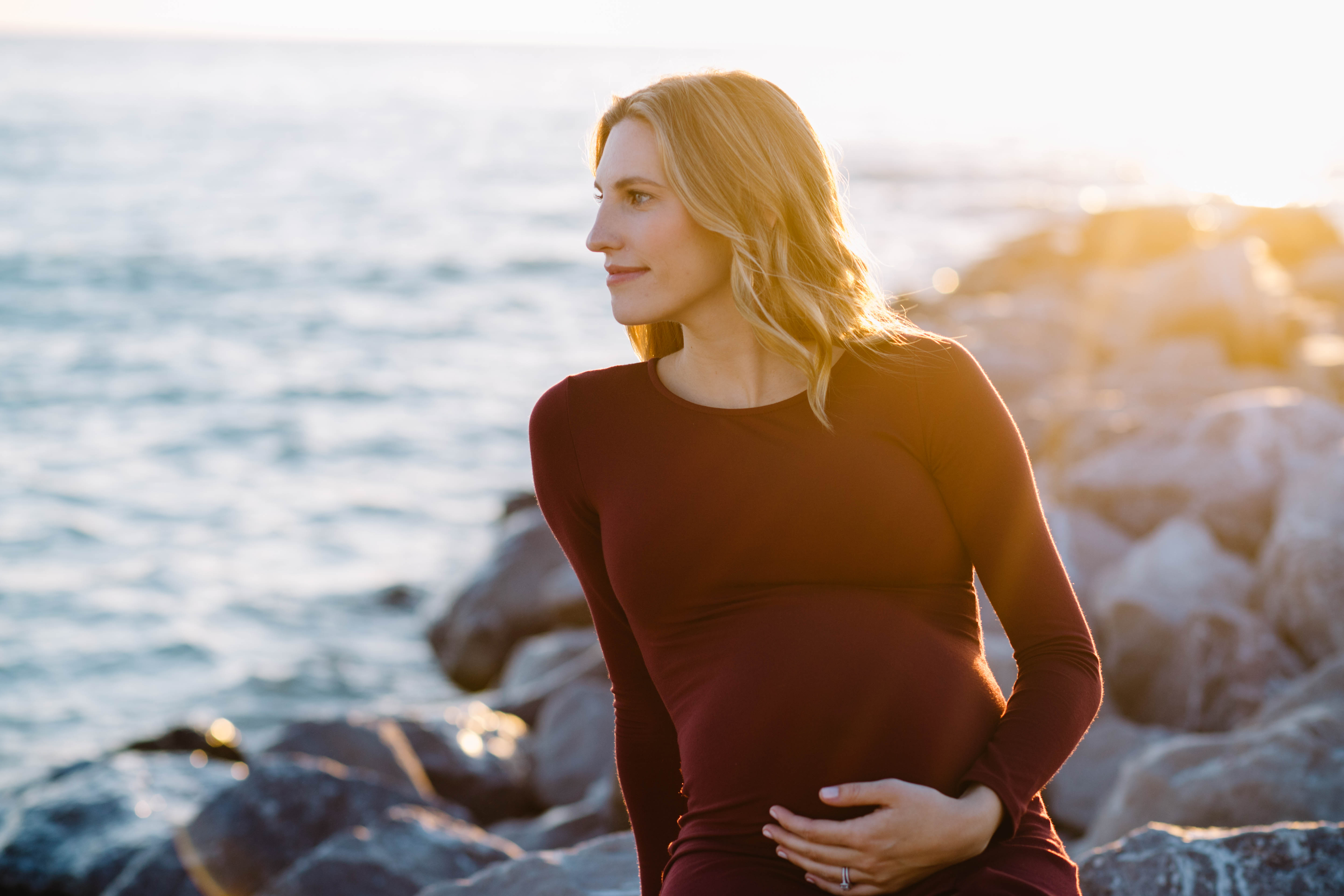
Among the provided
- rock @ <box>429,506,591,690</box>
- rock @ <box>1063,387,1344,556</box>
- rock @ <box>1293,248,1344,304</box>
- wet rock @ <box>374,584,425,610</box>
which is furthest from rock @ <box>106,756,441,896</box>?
rock @ <box>1293,248,1344,304</box>

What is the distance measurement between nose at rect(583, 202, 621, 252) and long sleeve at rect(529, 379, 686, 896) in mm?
310

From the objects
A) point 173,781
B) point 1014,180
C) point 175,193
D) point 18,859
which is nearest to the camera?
point 18,859

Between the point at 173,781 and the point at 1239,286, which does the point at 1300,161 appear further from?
the point at 173,781

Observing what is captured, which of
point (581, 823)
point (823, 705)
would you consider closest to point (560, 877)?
point (823, 705)

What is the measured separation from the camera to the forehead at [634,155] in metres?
2.42

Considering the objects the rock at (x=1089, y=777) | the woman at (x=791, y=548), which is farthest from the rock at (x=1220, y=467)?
the woman at (x=791, y=548)

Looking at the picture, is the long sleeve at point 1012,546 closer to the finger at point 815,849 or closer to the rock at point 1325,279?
the finger at point 815,849

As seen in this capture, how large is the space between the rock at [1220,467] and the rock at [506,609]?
11.7 feet

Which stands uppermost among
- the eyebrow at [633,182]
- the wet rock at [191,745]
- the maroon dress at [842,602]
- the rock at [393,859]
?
the eyebrow at [633,182]

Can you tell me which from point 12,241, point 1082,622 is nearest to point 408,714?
point 1082,622

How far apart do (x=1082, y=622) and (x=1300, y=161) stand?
4591 cm

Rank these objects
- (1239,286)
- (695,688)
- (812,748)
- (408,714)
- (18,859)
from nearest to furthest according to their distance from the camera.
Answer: (812,748), (695,688), (18,859), (408,714), (1239,286)

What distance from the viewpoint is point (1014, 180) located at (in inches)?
1859

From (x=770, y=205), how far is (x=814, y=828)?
1.21 metres
